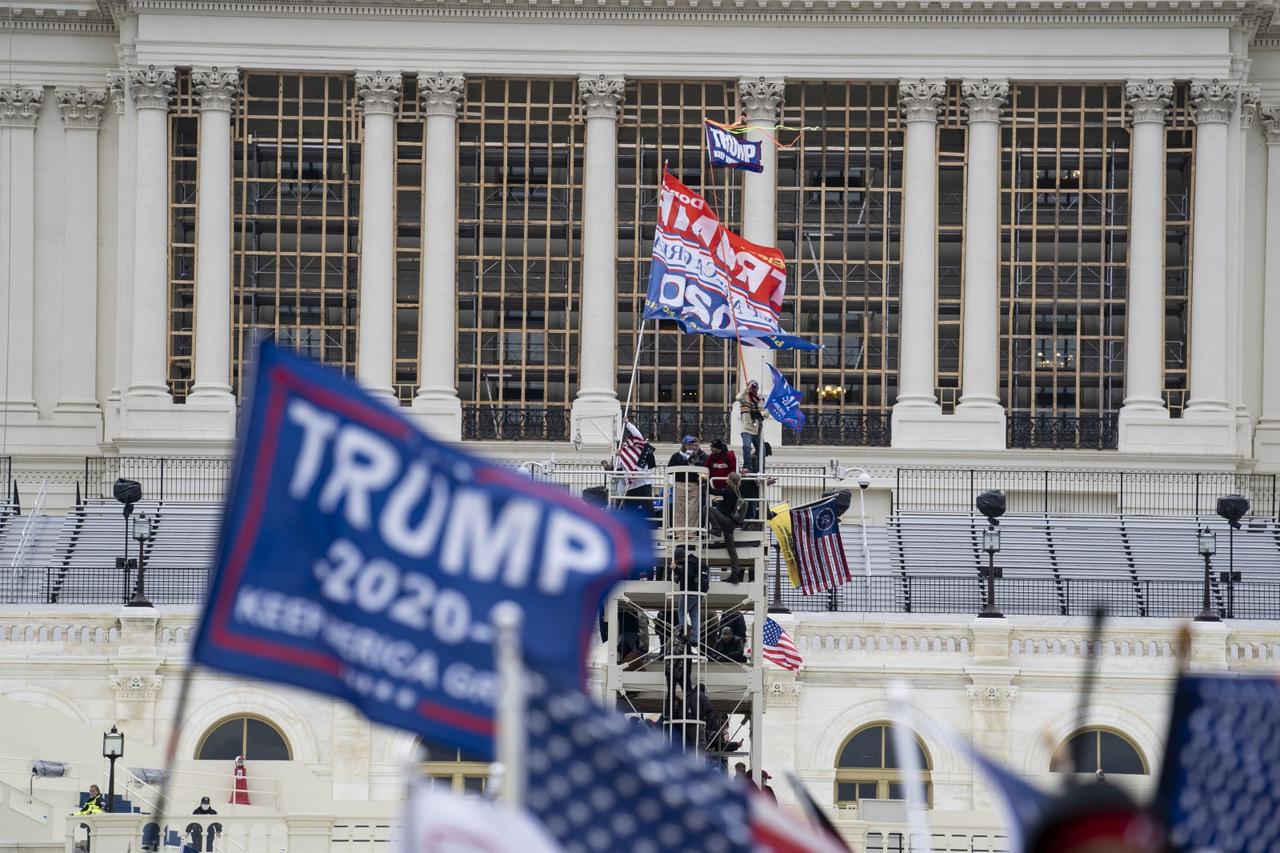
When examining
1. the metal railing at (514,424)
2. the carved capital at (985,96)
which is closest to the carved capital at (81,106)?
the metal railing at (514,424)

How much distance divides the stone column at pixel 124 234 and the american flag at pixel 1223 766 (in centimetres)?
5803

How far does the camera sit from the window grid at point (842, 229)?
6706 cm

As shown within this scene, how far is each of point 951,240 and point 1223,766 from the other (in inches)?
2338

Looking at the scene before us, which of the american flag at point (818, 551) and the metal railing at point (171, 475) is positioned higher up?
the metal railing at point (171, 475)

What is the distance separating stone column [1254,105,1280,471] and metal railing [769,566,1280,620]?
1710 cm

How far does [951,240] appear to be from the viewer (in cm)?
6844

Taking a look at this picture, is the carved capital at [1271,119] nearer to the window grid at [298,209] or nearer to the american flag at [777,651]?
the window grid at [298,209]

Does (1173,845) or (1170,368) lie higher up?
(1170,368)

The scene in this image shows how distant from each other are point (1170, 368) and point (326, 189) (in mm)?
20500

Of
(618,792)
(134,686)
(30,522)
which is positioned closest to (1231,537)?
(134,686)

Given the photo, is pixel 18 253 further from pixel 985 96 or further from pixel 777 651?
pixel 777 651

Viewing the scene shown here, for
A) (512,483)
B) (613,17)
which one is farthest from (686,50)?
(512,483)

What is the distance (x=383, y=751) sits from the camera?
44.9 meters

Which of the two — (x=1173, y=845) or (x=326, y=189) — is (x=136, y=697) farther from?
(x=1173, y=845)
